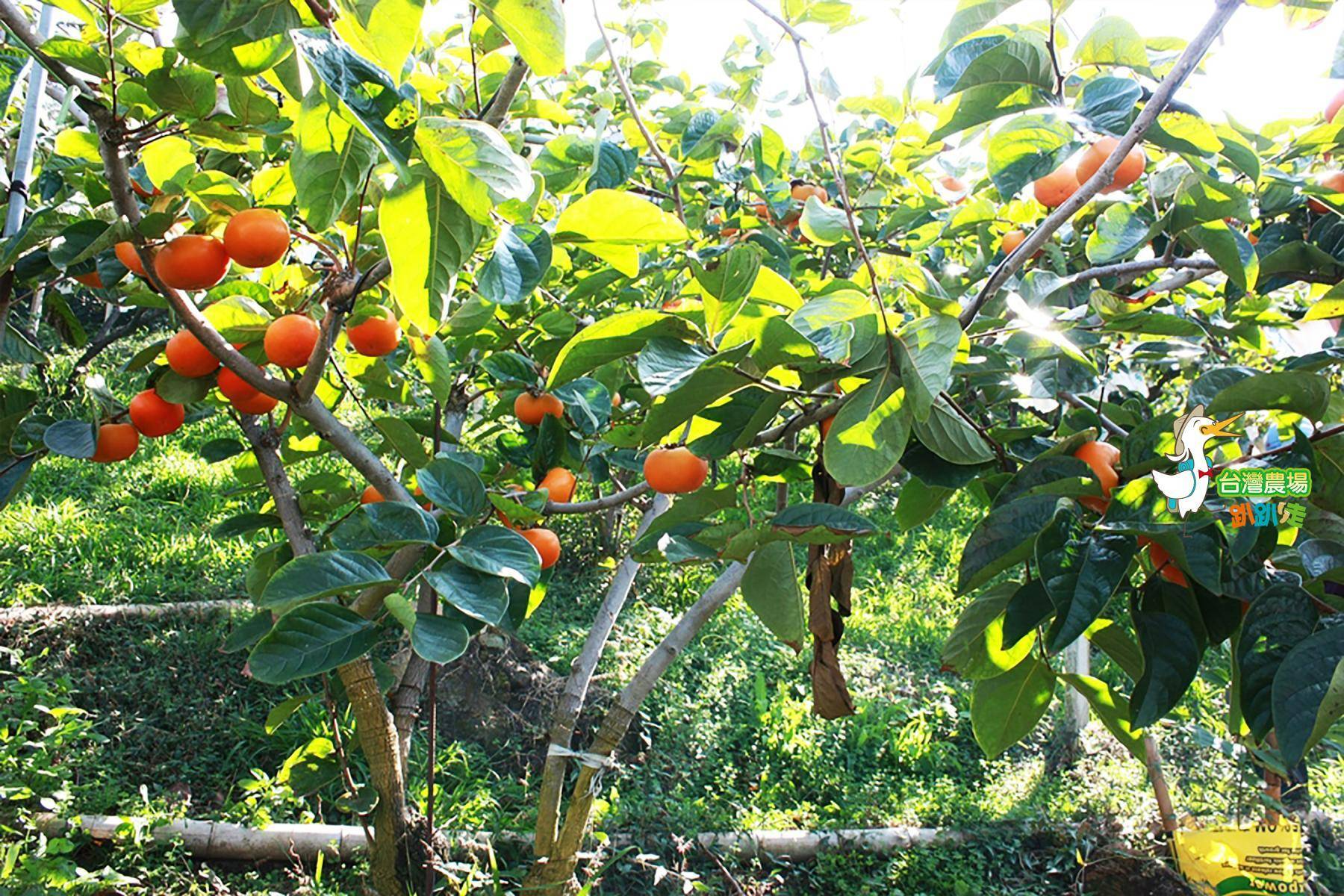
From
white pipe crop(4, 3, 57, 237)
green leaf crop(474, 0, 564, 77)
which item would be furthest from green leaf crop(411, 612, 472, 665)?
white pipe crop(4, 3, 57, 237)

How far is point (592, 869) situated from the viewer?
2.14 m

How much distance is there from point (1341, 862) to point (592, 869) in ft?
6.93

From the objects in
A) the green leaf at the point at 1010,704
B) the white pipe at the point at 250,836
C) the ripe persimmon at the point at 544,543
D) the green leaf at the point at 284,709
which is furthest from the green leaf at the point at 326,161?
the white pipe at the point at 250,836

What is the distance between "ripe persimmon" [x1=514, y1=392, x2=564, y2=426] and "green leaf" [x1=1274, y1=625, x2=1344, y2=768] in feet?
3.21

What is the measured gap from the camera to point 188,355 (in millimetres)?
1088

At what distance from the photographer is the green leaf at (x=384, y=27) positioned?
53 centimetres

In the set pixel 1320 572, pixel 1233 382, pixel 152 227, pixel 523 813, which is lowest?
pixel 523 813

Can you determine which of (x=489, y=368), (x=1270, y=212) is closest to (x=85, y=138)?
(x=489, y=368)

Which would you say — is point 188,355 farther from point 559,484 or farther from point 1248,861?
point 1248,861

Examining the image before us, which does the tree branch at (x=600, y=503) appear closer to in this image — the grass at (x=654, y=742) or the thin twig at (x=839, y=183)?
the thin twig at (x=839, y=183)

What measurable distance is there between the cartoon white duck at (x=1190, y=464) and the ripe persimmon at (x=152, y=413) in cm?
115

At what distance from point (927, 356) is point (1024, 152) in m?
0.31

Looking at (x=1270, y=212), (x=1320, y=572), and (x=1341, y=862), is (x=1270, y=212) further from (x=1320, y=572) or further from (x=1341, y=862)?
(x=1341, y=862)

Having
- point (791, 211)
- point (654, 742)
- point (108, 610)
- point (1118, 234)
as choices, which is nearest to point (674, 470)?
point (1118, 234)
